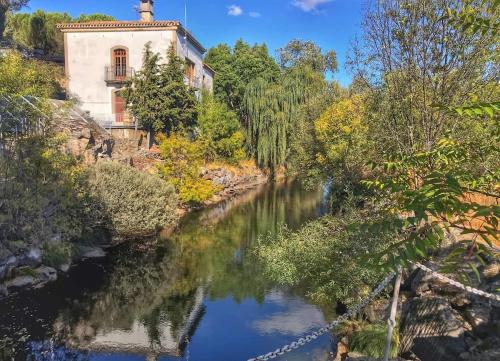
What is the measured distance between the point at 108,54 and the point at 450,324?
3417 centimetres

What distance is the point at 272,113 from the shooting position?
40031mm

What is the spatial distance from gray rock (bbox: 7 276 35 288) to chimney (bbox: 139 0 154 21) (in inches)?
Answer: 1093

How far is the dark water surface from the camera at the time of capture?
11.7 meters

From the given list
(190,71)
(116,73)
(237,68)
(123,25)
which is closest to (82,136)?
(116,73)

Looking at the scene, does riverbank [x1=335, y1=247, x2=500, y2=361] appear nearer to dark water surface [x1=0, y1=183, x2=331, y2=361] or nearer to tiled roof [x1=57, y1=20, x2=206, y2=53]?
dark water surface [x1=0, y1=183, x2=331, y2=361]

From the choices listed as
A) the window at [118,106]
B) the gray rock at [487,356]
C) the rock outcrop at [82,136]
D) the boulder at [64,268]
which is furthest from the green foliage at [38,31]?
the gray rock at [487,356]

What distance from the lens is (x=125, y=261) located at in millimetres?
18938

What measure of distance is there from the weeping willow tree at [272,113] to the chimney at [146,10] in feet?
35.9

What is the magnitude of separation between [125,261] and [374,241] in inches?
446

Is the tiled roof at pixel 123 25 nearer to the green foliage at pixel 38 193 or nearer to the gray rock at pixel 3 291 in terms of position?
the green foliage at pixel 38 193

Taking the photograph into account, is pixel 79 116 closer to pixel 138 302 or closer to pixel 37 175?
pixel 37 175

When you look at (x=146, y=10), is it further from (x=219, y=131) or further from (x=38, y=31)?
(x=38, y=31)

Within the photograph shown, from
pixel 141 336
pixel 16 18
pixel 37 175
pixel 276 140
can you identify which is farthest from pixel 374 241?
pixel 16 18

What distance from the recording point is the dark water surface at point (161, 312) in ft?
38.5
